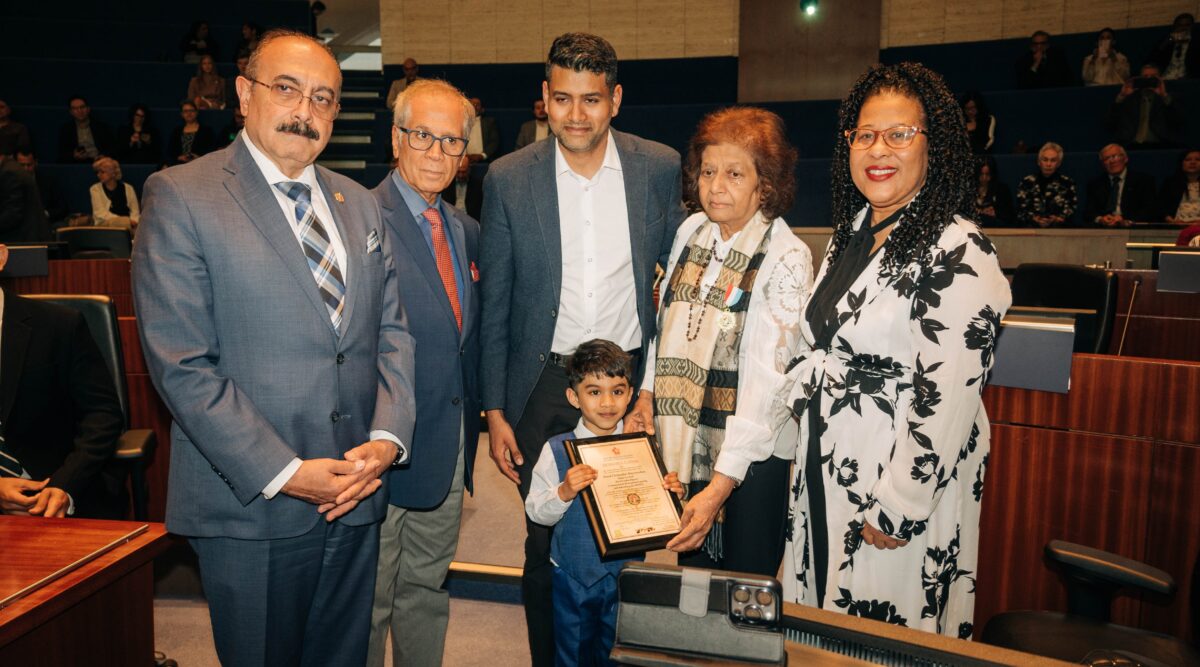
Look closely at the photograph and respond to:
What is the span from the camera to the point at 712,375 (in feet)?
5.63

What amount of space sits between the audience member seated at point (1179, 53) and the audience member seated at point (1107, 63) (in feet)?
0.94

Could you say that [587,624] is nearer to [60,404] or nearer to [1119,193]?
[60,404]

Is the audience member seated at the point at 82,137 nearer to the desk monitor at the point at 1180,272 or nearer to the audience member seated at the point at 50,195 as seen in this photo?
the audience member seated at the point at 50,195

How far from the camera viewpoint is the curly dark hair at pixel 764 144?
5.62ft

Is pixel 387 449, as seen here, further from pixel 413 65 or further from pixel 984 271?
pixel 413 65

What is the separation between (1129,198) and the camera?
680cm

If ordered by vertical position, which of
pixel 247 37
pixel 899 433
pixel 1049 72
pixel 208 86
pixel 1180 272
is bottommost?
pixel 899 433

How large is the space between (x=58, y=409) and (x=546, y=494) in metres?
1.38

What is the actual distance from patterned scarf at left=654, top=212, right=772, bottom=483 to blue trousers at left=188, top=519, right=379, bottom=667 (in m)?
0.69

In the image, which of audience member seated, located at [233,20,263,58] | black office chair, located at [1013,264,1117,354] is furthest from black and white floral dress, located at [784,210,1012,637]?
audience member seated, located at [233,20,263,58]

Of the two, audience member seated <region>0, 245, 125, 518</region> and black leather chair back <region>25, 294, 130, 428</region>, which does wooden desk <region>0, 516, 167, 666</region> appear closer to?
audience member seated <region>0, 245, 125, 518</region>

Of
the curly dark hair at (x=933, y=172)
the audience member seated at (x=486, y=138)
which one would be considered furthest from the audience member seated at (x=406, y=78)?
the curly dark hair at (x=933, y=172)

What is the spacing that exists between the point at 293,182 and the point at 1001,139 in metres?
8.26

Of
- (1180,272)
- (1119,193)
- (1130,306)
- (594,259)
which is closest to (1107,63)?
(1119,193)
